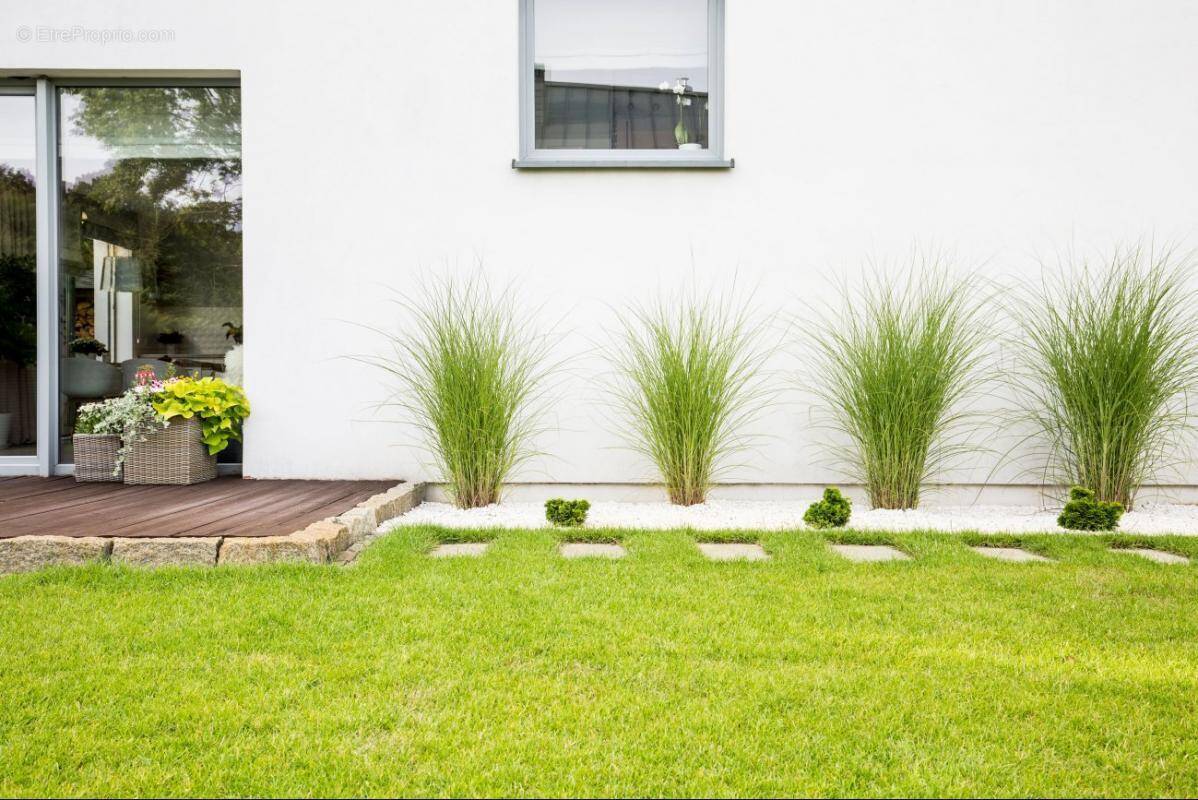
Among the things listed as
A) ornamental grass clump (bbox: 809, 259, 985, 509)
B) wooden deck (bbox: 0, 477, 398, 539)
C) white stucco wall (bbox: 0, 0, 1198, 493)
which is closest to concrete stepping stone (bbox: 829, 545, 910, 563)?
ornamental grass clump (bbox: 809, 259, 985, 509)

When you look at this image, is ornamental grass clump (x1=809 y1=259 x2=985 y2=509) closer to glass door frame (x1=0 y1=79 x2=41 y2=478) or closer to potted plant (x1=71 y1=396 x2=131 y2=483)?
potted plant (x1=71 y1=396 x2=131 y2=483)

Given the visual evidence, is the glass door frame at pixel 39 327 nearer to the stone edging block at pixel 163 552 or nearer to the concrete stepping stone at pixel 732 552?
the stone edging block at pixel 163 552

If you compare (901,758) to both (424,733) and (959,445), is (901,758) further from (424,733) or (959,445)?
(959,445)

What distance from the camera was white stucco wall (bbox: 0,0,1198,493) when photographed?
3.90 meters

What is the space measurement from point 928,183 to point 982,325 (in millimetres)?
781

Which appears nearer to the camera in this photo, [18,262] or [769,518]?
[769,518]

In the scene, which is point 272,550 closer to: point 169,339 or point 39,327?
point 169,339

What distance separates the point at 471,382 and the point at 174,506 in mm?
1328

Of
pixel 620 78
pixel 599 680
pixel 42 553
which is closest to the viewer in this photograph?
pixel 599 680

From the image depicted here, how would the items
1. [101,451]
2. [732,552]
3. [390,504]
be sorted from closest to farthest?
[732,552] → [390,504] → [101,451]

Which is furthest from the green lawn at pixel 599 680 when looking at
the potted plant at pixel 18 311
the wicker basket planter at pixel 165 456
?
the potted plant at pixel 18 311

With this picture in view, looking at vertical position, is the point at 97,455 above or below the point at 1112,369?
below

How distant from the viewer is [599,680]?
1.65 m

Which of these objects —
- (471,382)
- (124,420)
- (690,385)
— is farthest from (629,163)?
(124,420)
